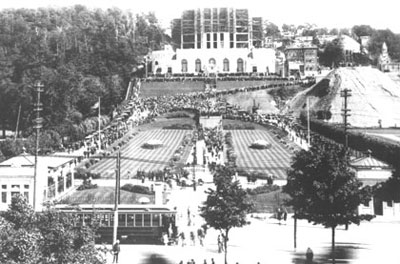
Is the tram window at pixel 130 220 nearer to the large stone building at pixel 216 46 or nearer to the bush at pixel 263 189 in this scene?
the bush at pixel 263 189

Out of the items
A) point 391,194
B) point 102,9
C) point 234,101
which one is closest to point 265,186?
point 391,194

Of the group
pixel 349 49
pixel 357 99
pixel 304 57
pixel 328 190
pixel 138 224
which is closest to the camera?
pixel 328 190

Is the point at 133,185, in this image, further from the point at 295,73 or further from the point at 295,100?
the point at 295,73

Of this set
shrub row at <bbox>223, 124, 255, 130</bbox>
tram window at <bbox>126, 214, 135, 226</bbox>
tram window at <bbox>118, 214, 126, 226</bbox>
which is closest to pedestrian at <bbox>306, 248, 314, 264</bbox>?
tram window at <bbox>126, 214, 135, 226</bbox>

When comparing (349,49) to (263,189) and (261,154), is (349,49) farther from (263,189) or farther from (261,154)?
(263,189)

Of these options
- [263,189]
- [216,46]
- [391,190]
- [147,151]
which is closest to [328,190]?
[391,190]

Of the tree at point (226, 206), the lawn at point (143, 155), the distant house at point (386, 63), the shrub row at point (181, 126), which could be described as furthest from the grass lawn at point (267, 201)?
the distant house at point (386, 63)
